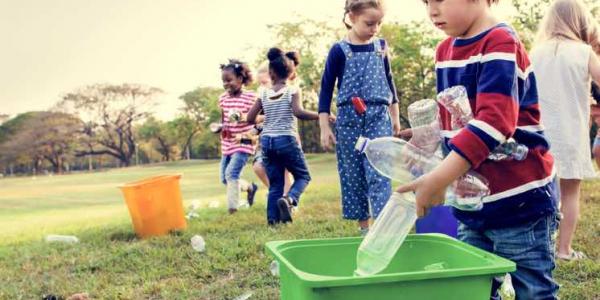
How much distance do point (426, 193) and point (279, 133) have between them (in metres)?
3.17

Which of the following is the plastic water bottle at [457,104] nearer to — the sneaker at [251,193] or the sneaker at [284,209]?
the sneaker at [284,209]

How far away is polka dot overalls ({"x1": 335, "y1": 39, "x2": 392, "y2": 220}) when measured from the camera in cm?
340

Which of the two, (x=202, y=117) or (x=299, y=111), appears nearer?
(x=299, y=111)

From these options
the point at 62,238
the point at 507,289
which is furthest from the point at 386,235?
the point at 62,238

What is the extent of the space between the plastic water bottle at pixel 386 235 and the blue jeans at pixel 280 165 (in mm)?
2961

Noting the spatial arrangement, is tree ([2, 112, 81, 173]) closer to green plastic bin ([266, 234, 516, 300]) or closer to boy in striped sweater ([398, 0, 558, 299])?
green plastic bin ([266, 234, 516, 300])

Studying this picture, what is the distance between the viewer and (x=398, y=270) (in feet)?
5.25

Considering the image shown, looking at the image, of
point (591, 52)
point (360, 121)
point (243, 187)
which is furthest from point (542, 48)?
point (243, 187)

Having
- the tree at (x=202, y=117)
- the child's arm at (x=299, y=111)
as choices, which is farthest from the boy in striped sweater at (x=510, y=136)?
the tree at (x=202, y=117)

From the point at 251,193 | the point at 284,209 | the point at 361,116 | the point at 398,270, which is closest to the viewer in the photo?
the point at 398,270

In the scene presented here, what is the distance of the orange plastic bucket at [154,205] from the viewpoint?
4.32 metres

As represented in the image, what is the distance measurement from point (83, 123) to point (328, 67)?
4.01 meters

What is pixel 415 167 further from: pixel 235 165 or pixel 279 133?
pixel 235 165

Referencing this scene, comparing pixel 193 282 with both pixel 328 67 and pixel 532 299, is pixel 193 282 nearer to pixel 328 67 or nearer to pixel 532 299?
pixel 328 67
